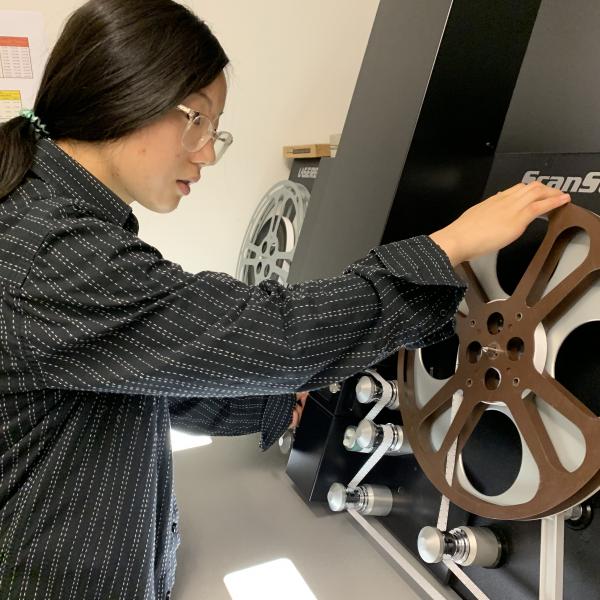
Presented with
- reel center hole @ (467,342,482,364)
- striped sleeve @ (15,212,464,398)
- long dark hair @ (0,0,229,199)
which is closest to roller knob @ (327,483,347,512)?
reel center hole @ (467,342,482,364)

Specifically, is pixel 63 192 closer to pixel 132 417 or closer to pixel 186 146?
pixel 186 146

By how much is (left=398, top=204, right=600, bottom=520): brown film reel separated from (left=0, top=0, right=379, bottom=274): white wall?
127 centimetres

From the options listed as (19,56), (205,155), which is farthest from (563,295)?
(19,56)

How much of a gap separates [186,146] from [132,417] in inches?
14.3

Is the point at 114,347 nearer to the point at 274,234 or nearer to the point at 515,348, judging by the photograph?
the point at 515,348

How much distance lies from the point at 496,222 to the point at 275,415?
22.3 inches

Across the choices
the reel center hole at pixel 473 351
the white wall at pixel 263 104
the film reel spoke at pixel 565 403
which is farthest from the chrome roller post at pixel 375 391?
the white wall at pixel 263 104

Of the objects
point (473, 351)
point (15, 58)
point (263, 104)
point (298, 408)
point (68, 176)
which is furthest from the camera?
point (263, 104)

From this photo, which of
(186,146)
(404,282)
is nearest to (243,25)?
(186,146)

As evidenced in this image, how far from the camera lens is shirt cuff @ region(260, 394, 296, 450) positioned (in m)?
1.08

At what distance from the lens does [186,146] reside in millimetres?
748

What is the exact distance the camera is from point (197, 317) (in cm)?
62

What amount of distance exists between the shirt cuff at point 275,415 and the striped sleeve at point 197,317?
398 mm

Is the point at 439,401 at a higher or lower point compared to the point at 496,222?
lower
